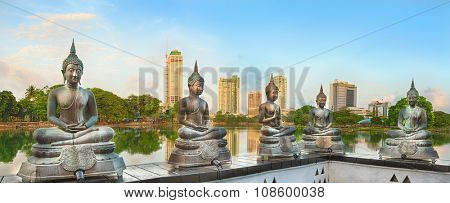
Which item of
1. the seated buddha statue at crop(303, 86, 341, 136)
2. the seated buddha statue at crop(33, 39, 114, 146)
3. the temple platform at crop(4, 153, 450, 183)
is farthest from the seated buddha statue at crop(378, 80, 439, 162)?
the seated buddha statue at crop(33, 39, 114, 146)

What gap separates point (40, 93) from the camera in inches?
624

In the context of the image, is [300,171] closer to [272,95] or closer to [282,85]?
[272,95]

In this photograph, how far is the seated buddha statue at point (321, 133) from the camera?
9124mm

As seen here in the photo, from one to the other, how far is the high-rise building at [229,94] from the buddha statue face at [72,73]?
528 cm

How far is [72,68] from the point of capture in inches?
205

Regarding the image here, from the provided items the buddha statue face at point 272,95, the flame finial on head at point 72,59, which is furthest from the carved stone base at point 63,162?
the buddha statue face at point 272,95

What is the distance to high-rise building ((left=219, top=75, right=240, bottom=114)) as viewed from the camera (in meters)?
10.2

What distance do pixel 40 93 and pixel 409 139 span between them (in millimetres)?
14055

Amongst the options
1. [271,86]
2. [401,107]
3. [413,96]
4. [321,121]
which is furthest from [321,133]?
[401,107]

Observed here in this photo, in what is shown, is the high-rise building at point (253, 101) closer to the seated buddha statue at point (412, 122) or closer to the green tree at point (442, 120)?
the seated buddha statue at point (412, 122)

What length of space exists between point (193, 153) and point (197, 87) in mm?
1167

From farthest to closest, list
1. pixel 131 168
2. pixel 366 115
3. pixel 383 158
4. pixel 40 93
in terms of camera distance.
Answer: pixel 366 115, pixel 40 93, pixel 383 158, pixel 131 168

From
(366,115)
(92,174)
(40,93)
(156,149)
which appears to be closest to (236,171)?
(92,174)
